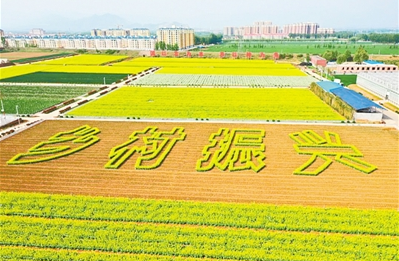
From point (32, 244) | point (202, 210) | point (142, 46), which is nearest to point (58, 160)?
point (32, 244)

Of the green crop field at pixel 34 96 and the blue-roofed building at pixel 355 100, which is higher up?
Answer: the blue-roofed building at pixel 355 100

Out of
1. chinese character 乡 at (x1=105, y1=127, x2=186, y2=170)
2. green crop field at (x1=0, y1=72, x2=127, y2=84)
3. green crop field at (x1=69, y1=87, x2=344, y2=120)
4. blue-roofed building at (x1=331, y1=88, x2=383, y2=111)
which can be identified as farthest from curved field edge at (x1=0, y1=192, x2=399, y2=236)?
green crop field at (x1=0, y1=72, x2=127, y2=84)

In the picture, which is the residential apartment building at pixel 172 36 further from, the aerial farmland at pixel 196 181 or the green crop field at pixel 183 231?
the green crop field at pixel 183 231

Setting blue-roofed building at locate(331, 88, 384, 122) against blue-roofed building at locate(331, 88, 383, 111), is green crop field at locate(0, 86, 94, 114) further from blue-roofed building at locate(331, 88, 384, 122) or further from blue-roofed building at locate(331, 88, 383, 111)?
blue-roofed building at locate(331, 88, 384, 122)

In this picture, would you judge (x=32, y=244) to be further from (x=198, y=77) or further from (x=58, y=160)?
(x=198, y=77)

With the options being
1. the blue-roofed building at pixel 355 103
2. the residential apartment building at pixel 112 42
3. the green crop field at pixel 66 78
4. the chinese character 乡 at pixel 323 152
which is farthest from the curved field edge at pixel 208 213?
the residential apartment building at pixel 112 42

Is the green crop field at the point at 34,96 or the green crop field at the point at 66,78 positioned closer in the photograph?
the green crop field at the point at 34,96

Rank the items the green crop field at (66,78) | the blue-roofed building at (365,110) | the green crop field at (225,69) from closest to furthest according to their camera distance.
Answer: the blue-roofed building at (365,110) < the green crop field at (66,78) < the green crop field at (225,69)

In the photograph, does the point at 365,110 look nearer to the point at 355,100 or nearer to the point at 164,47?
the point at 355,100
